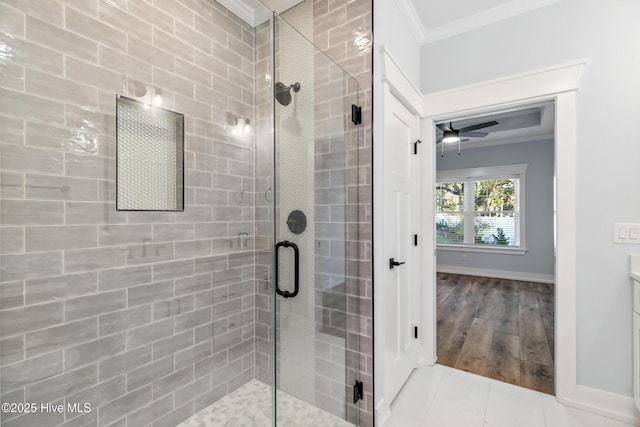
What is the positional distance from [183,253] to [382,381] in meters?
1.46

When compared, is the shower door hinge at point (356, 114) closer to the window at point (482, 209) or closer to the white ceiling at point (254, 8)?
the white ceiling at point (254, 8)

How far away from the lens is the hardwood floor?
2.40 m

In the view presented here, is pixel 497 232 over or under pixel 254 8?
under

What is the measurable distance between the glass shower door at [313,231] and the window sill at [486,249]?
526 centimetres

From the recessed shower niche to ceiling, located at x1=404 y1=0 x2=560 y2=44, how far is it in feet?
5.95

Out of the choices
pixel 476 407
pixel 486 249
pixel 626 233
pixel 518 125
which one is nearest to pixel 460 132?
pixel 518 125

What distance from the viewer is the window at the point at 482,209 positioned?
5715 millimetres

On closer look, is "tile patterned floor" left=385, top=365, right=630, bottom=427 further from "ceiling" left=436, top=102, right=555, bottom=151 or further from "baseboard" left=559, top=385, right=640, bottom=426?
"ceiling" left=436, top=102, right=555, bottom=151

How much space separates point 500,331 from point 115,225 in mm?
3715

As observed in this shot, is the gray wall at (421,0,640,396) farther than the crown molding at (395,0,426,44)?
No

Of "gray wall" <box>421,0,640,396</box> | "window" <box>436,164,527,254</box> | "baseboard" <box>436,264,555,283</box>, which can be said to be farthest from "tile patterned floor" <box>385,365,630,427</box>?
"window" <box>436,164,527,254</box>

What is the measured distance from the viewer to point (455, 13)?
2279mm

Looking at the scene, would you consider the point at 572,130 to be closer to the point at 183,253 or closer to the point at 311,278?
the point at 311,278

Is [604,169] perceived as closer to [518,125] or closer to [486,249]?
[518,125]
